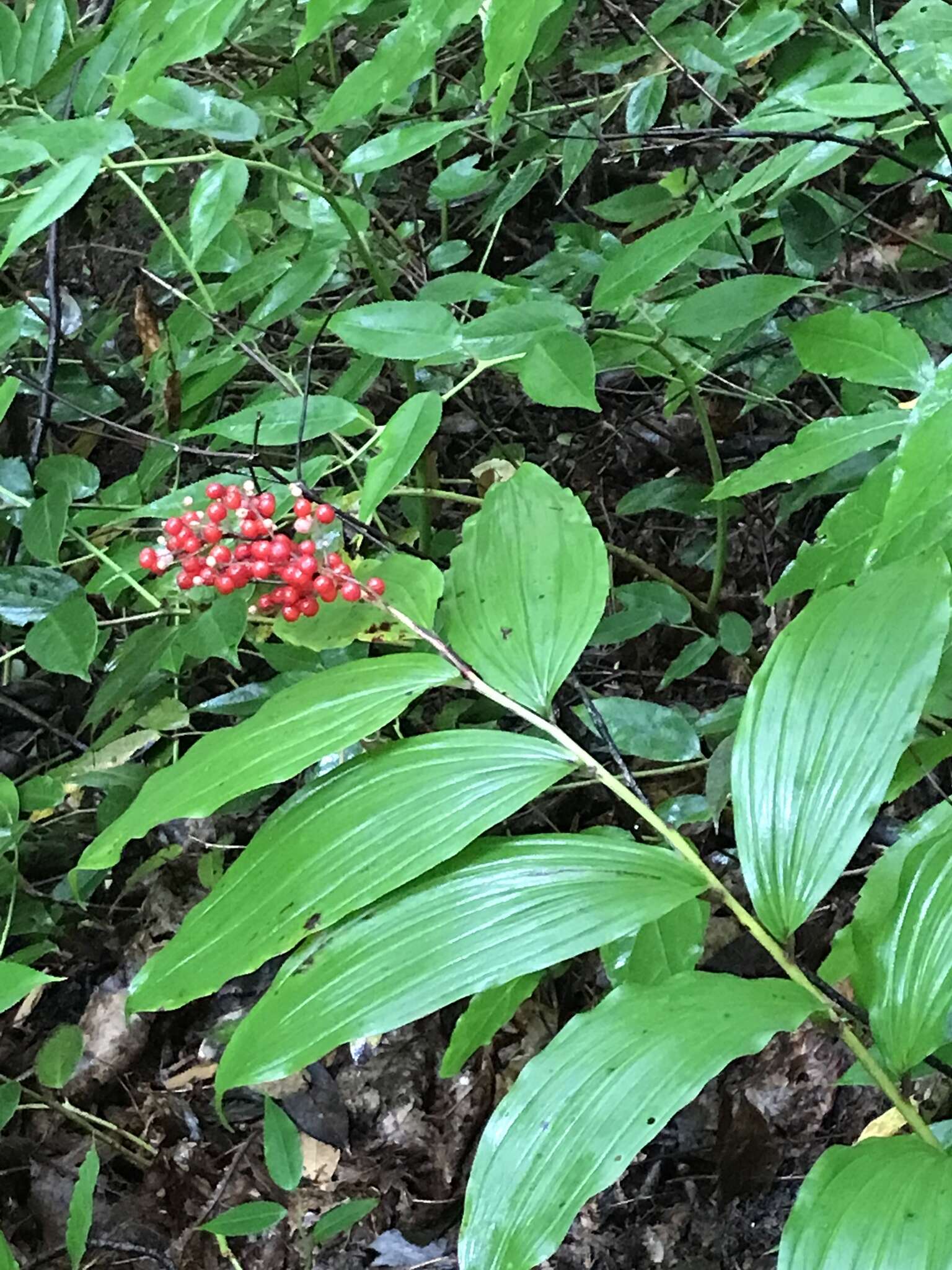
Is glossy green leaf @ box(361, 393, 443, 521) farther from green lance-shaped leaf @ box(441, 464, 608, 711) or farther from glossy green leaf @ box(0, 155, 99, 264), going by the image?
glossy green leaf @ box(0, 155, 99, 264)

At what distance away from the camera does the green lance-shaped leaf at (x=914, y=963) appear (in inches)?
21.7

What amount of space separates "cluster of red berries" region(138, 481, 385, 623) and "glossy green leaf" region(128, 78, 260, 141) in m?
0.38

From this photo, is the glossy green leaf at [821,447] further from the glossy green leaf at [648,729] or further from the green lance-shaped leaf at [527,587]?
the glossy green leaf at [648,729]

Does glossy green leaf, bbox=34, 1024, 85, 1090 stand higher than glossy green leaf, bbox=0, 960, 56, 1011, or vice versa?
glossy green leaf, bbox=0, 960, 56, 1011

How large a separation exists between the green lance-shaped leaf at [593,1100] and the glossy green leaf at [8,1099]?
114 centimetres

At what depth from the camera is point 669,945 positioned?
0.74 meters

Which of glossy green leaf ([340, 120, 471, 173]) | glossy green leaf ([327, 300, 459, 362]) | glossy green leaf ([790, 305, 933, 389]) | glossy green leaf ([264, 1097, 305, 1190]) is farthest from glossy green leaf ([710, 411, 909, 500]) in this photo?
glossy green leaf ([264, 1097, 305, 1190])

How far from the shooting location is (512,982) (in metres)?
0.76

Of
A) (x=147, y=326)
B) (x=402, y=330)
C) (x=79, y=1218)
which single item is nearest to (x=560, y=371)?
(x=402, y=330)

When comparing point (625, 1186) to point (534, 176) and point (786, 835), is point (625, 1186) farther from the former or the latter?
point (534, 176)

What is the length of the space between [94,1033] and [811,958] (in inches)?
46.2

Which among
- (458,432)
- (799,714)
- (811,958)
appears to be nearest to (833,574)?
(799,714)

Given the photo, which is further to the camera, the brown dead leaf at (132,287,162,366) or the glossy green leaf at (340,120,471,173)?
the brown dead leaf at (132,287,162,366)

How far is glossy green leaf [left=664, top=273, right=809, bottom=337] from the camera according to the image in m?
0.94
